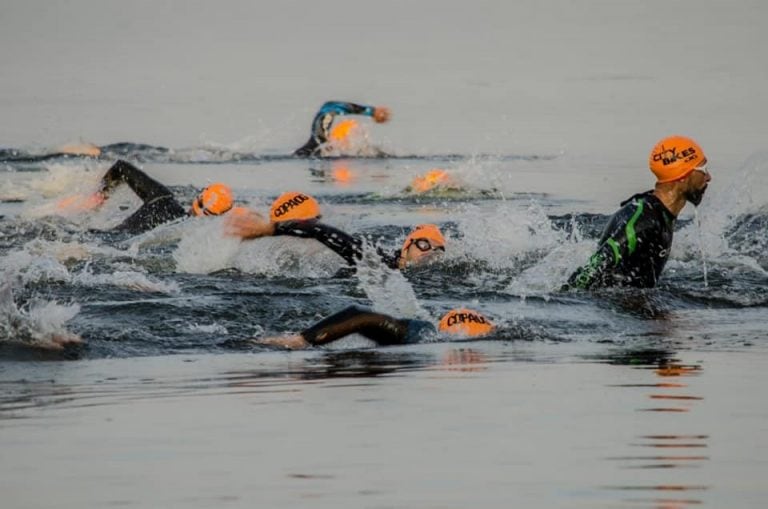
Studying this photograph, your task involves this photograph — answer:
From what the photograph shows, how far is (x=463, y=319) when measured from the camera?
43.9 feet

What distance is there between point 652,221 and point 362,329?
306cm

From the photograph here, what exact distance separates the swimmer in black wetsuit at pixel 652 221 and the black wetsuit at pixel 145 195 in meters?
6.07

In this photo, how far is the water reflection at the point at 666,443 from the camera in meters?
7.91

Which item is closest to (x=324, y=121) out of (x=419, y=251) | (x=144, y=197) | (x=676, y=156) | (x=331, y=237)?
(x=144, y=197)

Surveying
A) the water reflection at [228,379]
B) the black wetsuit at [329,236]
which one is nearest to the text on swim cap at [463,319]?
the water reflection at [228,379]

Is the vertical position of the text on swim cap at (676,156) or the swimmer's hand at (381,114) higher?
the swimmer's hand at (381,114)

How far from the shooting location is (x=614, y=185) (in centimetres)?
2458

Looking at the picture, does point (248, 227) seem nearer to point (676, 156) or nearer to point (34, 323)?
point (34, 323)

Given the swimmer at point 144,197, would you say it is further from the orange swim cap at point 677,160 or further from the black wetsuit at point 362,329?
the black wetsuit at point 362,329

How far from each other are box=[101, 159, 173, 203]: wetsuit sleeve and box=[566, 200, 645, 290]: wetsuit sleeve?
246 inches

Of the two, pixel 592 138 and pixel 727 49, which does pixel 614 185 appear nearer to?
pixel 592 138

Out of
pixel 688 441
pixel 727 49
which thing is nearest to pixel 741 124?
pixel 727 49

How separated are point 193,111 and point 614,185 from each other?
38.0 ft

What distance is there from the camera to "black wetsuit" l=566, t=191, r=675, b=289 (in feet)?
49.0
